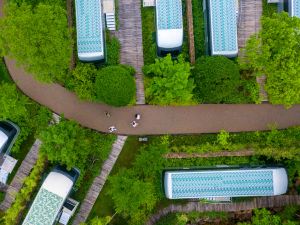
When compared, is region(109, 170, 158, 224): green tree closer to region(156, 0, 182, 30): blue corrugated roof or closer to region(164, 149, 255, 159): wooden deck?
region(164, 149, 255, 159): wooden deck

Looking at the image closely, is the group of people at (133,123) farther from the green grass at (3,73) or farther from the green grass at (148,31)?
the green grass at (3,73)

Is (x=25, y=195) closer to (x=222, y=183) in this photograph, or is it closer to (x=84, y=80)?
(x=84, y=80)

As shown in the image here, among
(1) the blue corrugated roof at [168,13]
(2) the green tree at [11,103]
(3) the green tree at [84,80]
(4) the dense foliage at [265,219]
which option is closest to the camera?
(2) the green tree at [11,103]

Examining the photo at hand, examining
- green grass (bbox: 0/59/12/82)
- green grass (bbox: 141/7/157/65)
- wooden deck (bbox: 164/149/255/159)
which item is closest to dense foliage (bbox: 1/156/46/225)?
green grass (bbox: 0/59/12/82)

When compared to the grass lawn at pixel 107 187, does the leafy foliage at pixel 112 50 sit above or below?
above

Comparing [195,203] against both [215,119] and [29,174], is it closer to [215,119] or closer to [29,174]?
[215,119]

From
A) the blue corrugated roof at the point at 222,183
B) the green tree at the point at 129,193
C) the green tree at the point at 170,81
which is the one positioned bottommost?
the green tree at the point at 129,193

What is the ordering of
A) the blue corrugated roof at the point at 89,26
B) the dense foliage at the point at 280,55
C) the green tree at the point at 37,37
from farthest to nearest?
1. the blue corrugated roof at the point at 89,26
2. the green tree at the point at 37,37
3. the dense foliage at the point at 280,55

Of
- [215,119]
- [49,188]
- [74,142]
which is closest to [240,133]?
[215,119]

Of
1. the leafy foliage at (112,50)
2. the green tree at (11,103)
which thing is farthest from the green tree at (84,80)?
the green tree at (11,103)

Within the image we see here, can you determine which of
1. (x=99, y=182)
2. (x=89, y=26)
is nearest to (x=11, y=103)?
(x=89, y=26)
